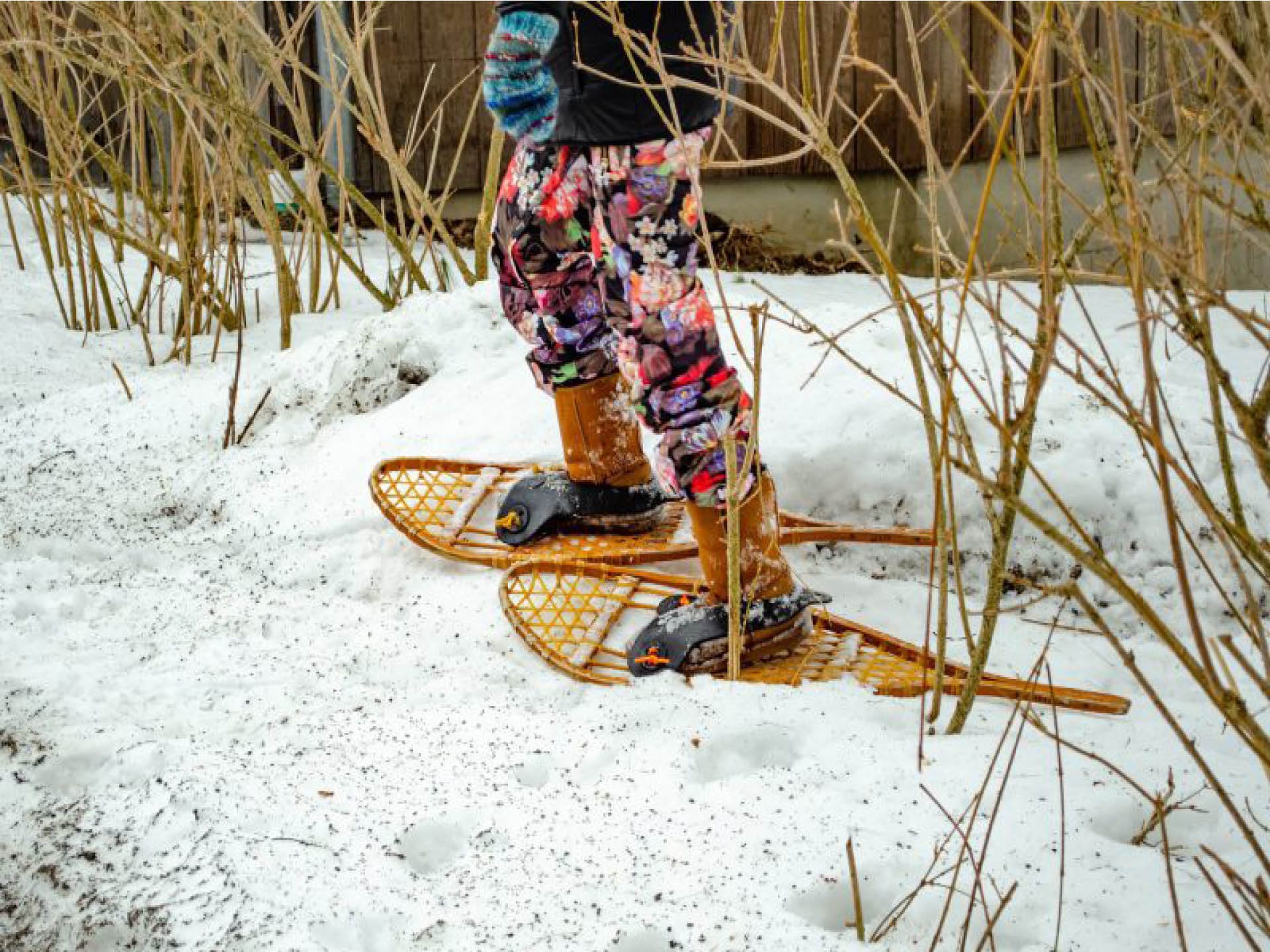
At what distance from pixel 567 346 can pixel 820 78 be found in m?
3.04

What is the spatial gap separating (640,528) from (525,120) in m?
0.94

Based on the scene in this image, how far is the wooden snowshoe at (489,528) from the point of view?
2.63 meters

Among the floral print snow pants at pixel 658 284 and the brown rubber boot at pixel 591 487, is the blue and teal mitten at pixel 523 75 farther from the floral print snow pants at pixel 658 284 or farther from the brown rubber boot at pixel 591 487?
the brown rubber boot at pixel 591 487

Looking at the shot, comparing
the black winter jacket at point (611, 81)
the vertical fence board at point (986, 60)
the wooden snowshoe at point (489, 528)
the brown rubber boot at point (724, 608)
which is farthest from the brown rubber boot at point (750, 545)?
the vertical fence board at point (986, 60)

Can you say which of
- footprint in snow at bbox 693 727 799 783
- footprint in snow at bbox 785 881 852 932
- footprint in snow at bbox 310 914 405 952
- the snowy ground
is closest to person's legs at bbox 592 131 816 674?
the snowy ground

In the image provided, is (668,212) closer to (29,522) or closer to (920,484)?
(920,484)

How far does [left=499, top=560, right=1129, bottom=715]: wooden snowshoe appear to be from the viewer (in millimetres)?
2084

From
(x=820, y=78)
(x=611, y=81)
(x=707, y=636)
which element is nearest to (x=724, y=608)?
(x=707, y=636)

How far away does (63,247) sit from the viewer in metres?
4.48

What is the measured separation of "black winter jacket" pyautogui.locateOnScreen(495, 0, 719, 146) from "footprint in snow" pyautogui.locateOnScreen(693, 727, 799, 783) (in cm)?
90

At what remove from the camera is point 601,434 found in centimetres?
265

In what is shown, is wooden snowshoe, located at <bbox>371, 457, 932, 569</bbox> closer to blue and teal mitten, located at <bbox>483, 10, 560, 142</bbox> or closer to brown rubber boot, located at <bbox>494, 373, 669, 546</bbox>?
brown rubber boot, located at <bbox>494, 373, 669, 546</bbox>

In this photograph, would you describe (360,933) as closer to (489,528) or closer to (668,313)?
(668,313)

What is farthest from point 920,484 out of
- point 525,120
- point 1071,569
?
point 525,120
